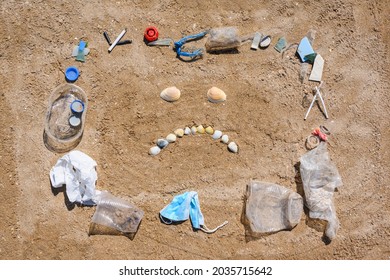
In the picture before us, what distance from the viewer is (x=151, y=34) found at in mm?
5223

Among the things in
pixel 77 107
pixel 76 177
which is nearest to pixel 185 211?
pixel 76 177

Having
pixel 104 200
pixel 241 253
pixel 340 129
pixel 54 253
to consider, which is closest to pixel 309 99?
pixel 340 129

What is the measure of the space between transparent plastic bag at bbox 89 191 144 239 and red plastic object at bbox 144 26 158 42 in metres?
1.63

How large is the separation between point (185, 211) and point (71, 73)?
70.2 inches

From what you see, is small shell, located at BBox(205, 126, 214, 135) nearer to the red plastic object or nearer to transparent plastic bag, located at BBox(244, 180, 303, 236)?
transparent plastic bag, located at BBox(244, 180, 303, 236)

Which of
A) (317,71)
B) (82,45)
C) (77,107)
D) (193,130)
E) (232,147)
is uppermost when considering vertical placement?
(82,45)

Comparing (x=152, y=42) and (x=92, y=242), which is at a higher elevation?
(x=152, y=42)

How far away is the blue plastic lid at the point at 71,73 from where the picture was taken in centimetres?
517

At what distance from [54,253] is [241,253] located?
1826mm

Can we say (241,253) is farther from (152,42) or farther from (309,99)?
(152,42)

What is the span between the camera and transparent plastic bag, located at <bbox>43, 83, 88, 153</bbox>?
16.9 ft

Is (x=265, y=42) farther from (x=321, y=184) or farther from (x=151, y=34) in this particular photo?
(x=321, y=184)

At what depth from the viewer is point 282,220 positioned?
5141mm

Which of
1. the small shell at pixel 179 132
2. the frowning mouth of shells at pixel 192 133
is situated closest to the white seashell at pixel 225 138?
the frowning mouth of shells at pixel 192 133
